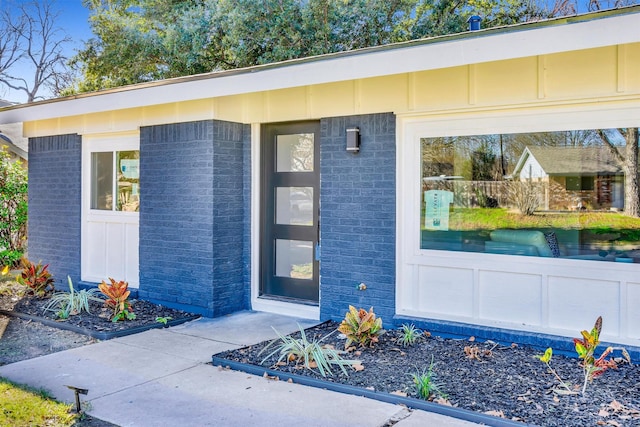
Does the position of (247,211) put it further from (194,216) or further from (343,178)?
(343,178)

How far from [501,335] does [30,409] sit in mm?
3868

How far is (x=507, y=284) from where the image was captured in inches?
200

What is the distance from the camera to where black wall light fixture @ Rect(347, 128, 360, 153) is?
5746mm

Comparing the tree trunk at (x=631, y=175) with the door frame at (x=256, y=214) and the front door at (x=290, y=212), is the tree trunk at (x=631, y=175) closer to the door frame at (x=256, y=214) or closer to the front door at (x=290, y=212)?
the front door at (x=290, y=212)

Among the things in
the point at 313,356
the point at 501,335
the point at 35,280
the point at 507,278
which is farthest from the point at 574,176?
the point at 35,280

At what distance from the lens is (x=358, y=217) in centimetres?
584

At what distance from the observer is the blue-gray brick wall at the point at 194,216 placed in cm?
648

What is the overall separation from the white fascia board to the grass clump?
10.7 feet

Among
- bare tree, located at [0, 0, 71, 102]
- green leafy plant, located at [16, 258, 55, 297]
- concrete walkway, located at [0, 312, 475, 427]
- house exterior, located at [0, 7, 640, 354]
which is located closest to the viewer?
concrete walkway, located at [0, 312, 475, 427]

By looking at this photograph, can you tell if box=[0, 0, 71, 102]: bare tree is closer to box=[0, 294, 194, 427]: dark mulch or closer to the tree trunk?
box=[0, 294, 194, 427]: dark mulch

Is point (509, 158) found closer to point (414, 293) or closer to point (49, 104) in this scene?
point (414, 293)

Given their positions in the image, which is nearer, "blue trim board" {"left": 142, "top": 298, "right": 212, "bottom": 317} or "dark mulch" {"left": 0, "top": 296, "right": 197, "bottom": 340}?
"dark mulch" {"left": 0, "top": 296, "right": 197, "bottom": 340}

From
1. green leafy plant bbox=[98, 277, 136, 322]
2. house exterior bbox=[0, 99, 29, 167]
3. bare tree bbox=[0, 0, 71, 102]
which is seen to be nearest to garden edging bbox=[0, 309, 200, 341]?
green leafy plant bbox=[98, 277, 136, 322]

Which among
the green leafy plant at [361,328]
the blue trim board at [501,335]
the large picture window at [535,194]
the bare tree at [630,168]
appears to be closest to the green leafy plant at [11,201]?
the green leafy plant at [361,328]
